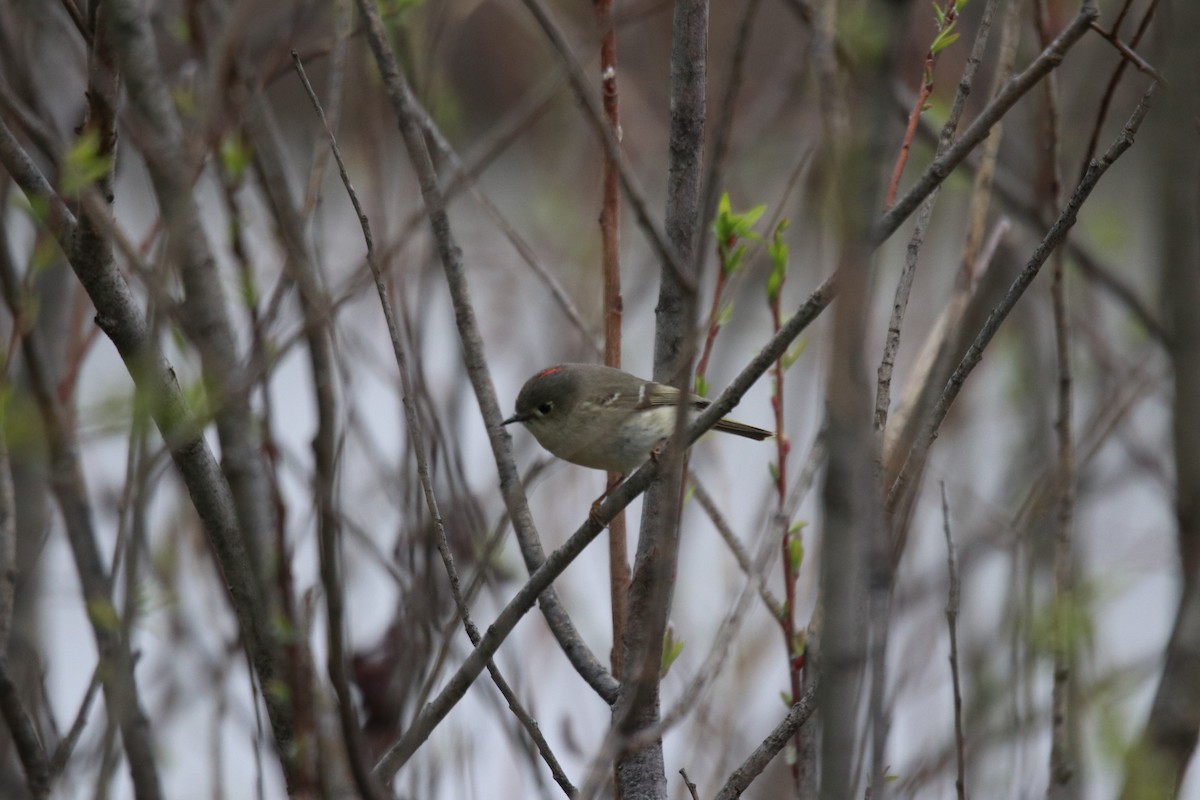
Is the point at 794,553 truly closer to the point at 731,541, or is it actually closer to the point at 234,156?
the point at 731,541

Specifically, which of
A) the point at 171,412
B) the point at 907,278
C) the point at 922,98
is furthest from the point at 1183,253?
the point at 171,412

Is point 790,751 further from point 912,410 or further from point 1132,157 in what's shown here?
point 1132,157

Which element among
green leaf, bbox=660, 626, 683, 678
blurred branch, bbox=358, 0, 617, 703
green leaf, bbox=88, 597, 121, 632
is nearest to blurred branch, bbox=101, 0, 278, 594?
green leaf, bbox=88, 597, 121, 632

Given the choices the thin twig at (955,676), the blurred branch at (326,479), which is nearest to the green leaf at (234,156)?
the blurred branch at (326,479)

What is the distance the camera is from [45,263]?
2.18m

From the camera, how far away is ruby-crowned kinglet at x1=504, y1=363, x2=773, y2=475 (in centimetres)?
368

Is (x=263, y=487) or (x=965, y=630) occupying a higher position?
(x=965, y=630)

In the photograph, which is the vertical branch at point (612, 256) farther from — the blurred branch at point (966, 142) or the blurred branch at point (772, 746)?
the blurred branch at point (966, 142)

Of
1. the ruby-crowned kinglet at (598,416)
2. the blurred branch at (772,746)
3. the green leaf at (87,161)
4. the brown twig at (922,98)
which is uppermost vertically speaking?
the ruby-crowned kinglet at (598,416)

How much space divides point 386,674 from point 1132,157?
756 centimetres

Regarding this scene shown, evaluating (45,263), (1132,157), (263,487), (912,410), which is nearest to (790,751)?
(912,410)

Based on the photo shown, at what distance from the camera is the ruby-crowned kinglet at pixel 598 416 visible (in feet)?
12.1

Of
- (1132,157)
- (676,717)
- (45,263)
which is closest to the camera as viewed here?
(676,717)

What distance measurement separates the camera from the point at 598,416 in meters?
3.93
